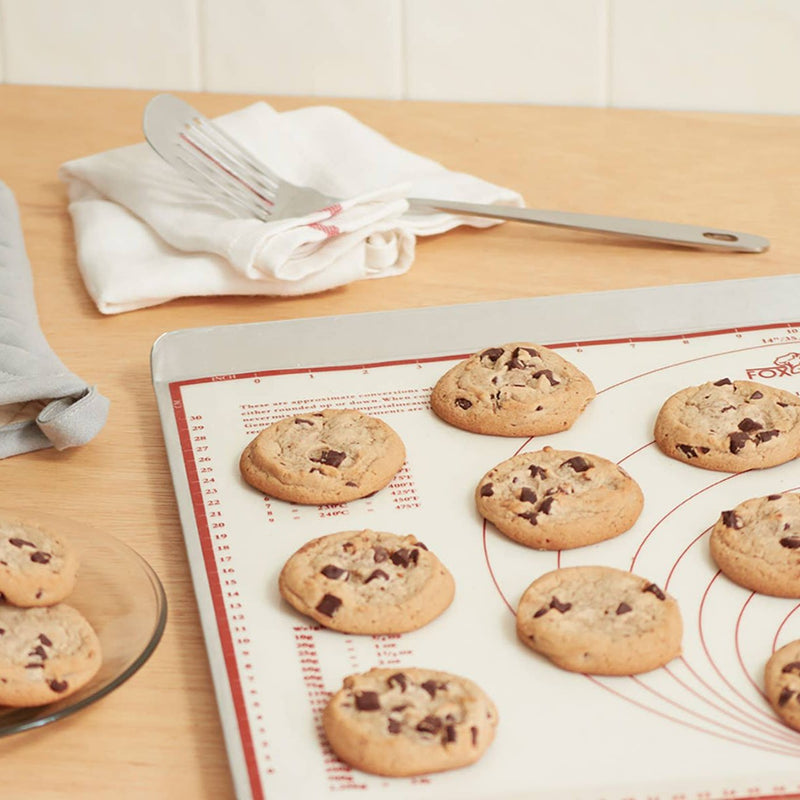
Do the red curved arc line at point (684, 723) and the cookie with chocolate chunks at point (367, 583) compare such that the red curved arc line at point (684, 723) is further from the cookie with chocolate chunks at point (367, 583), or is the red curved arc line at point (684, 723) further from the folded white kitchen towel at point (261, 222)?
the folded white kitchen towel at point (261, 222)

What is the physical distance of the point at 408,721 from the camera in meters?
0.65

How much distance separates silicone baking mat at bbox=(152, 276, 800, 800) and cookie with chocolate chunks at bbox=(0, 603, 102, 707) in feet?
0.25

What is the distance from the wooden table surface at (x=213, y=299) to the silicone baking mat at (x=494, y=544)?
1.4 inches

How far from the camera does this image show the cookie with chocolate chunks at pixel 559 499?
82cm

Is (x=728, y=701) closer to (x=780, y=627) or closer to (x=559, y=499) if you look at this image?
Answer: (x=780, y=627)

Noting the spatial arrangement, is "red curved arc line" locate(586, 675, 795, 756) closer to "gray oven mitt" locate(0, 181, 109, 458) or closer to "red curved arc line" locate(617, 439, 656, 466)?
"red curved arc line" locate(617, 439, 656, 466)

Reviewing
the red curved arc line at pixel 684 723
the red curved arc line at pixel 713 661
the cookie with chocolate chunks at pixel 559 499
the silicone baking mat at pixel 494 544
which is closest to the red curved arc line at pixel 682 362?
the silicone baking mat at pixel 494 544

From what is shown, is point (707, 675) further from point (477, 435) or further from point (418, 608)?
point (477, 435)

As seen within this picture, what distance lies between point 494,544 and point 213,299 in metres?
0.47

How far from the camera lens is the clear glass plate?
657mm

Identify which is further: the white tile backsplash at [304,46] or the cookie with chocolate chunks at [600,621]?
the white tile backsplash at [304,46]

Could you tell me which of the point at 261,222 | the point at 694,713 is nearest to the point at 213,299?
the point at 261,222

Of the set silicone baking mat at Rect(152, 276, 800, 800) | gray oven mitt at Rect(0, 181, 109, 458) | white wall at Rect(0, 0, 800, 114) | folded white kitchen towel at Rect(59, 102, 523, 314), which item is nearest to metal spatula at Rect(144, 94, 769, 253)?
folded white kitchen towel at Rect(59, 102, 523, 314)

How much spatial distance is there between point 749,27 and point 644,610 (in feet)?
4.03
